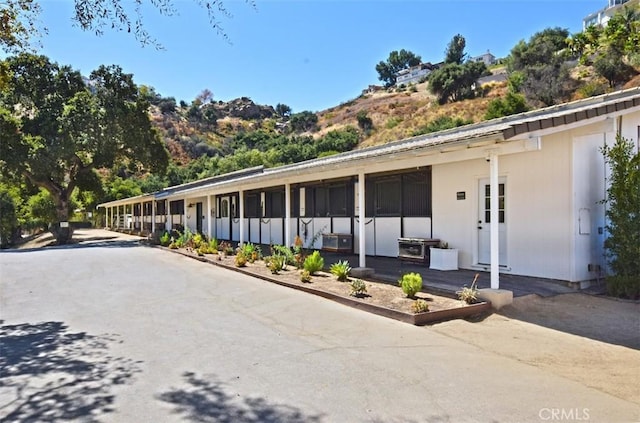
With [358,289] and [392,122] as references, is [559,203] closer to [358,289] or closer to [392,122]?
[358,289]

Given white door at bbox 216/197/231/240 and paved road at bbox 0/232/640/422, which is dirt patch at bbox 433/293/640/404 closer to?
paved road at bbox 0/232/640/422

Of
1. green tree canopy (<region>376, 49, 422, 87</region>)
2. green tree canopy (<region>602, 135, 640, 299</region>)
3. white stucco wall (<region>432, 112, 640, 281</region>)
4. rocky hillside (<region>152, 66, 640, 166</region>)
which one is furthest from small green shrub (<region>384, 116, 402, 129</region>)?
green tree canopy (<region>602, 135, 640, 299</region>)

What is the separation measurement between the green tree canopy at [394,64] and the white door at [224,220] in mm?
95099

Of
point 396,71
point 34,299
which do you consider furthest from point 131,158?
point 396,71

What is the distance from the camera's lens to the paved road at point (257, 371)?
11.6 feet

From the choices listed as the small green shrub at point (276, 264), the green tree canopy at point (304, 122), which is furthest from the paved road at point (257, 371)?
the green tree canopy at point (304, 122)

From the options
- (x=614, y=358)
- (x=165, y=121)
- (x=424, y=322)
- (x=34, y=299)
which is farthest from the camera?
(x=165, y=121)

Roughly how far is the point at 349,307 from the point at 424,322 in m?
1.55

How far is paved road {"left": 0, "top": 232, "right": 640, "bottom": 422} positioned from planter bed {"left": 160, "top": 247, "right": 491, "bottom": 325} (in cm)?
22

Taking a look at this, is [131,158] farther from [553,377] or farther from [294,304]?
[553,377]

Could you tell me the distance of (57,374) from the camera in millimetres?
4438

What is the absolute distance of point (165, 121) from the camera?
8088 cm

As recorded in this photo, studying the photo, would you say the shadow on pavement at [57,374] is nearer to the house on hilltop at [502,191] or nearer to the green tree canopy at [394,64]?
the house on hilltop at [502,191]

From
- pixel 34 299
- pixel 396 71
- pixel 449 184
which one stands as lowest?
pixel 34 299
